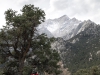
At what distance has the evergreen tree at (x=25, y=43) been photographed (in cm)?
2630

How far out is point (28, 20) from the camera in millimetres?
27141

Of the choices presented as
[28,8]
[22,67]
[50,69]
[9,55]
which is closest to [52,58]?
[50,69]

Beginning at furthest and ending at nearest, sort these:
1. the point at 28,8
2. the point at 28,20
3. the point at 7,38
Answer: the point at 28,8
the point at 28,20
the point at 7,38

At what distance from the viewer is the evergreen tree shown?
26.3m

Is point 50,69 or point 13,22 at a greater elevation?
point 13,22

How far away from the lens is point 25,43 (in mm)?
28172

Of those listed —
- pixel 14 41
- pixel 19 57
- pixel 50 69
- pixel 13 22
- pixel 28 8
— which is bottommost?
pixel 50 69

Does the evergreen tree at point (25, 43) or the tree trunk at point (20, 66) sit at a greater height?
the evergreen tree at point (25, 43)

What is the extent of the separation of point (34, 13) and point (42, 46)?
5.33m

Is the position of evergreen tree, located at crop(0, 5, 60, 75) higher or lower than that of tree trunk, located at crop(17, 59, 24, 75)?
higher

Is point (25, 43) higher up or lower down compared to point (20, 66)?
higher up

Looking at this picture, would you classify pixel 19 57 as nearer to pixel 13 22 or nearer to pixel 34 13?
pixel 13 22

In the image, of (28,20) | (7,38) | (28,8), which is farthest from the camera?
(28,8)

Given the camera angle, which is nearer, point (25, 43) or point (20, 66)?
point (20, 66)
